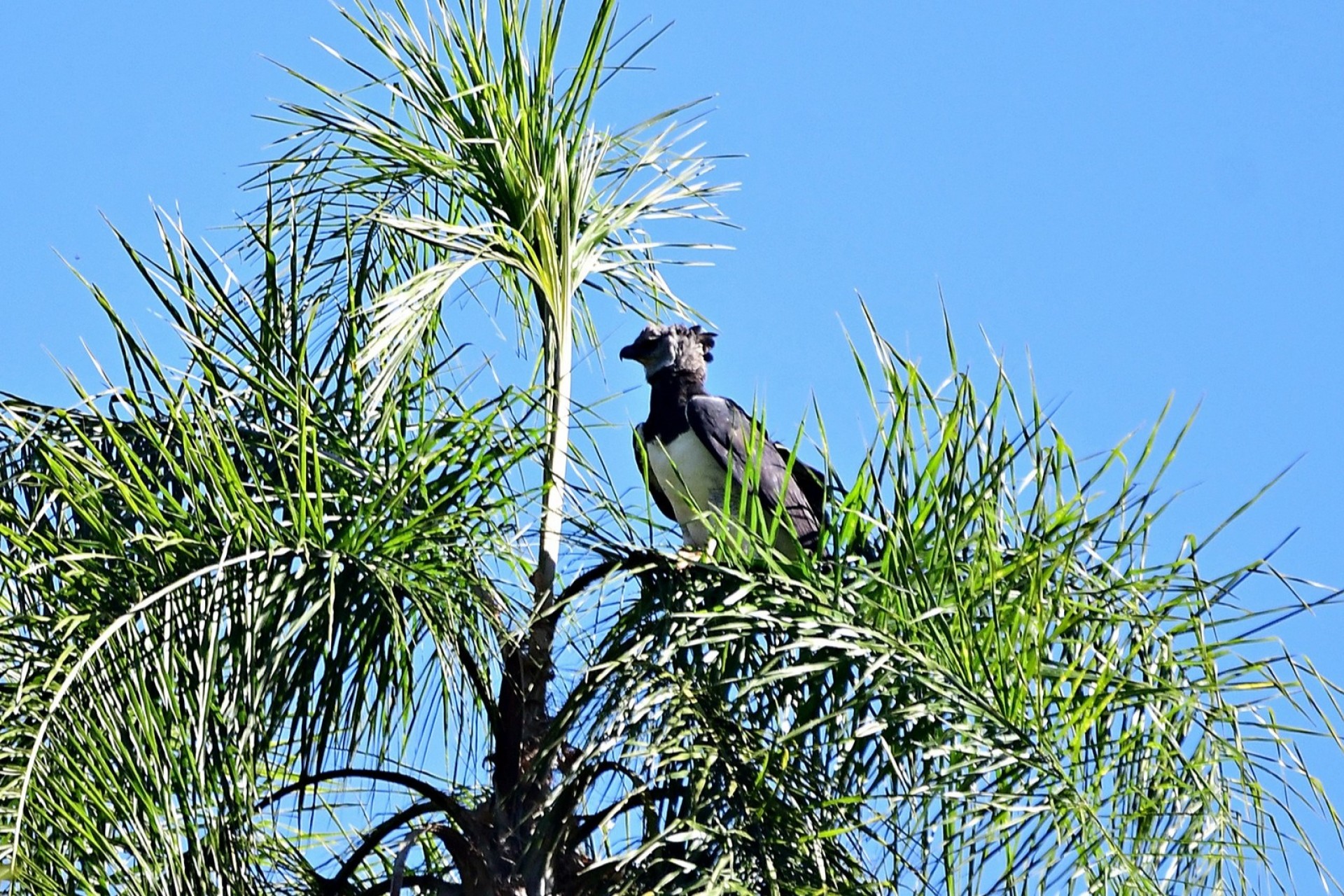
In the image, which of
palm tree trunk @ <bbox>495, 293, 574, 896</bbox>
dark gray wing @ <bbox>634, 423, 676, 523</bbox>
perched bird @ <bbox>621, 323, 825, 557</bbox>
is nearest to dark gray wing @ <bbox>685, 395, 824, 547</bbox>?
perched bird @ <bbox>621, 323, 825, 557</bbox>

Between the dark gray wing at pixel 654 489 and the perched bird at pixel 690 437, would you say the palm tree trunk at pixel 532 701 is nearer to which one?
the perched bird at pixel 690 437

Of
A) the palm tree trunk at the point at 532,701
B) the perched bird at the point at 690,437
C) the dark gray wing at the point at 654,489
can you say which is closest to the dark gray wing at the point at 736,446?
the perched bird at the point at 690,437

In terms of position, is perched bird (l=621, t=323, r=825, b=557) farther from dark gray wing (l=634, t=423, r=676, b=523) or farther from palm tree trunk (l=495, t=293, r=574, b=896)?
palm tree trunk (l=495, t=293, r=574, b=896)

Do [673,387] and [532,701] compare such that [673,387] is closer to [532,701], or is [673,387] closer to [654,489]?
[654,489]

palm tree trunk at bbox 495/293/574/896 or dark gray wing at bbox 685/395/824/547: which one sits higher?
dark gray wing at bbox 685/395/824/547

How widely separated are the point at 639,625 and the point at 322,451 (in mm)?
745

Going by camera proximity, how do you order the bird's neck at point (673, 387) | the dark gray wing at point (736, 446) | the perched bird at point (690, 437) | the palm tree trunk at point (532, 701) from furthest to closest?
the bird's neck at point (673, 387) < the perched bird at point (690, 437) < the dark gray wing at point (736, 446) < the palm tree trunk at point (532, 701)

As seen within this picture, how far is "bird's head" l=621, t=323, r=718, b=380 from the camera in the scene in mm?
5023

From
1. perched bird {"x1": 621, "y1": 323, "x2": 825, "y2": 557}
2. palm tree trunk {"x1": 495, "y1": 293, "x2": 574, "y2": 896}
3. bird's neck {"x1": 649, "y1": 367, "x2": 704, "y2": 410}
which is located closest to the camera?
palm tree trunk {"x1": 495, "y1": 293, "x2": 574, "y2": 896}

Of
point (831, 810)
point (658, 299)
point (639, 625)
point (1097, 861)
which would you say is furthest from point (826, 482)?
point (658, 299)

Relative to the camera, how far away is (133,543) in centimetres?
306

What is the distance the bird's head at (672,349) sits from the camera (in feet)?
16.5

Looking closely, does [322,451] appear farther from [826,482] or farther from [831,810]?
[831,810]

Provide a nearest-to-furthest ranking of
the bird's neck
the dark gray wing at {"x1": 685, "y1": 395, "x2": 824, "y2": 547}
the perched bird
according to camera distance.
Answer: the dark gray wing at {"x1": 685, "y1": 395, "x2": 824, "y2": 547}
the perched bird
the bird's neck
